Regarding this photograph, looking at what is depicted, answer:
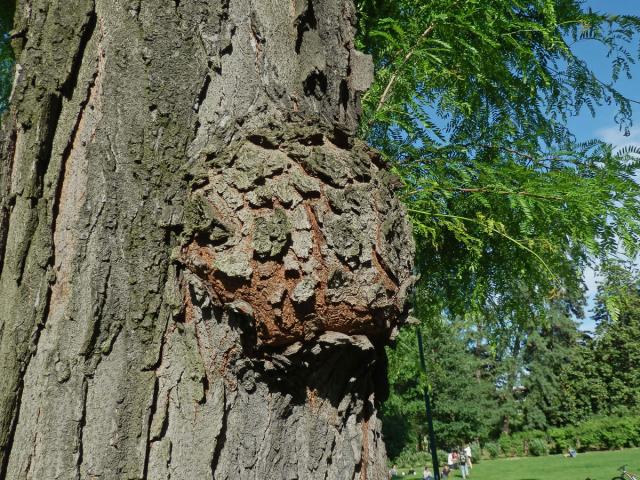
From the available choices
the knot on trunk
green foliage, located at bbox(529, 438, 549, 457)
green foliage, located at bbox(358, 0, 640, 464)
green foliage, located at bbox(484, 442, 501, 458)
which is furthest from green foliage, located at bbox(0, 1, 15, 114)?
green foliage, located at bbox(529, 438, 549, 457)

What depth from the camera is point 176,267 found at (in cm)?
142

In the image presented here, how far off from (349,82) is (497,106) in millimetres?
3247

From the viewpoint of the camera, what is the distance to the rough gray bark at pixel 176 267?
1.33m

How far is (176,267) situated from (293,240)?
303 mm

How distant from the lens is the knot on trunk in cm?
134

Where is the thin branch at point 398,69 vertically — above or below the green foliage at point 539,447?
above

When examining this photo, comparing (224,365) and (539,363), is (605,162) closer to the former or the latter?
(224,365)

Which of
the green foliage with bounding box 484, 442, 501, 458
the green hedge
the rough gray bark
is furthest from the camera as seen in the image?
the green foliage with bounding box 484, 442, 501, 458

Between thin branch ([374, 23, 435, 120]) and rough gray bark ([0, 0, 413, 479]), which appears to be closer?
rough gray bark ([0, 0, 413, 479])

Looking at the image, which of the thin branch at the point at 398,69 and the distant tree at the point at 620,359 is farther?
the distant tree at the point at 620,359

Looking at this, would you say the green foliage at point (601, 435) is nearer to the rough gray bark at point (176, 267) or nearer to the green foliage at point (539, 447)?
the green foliage at point (539, 447)

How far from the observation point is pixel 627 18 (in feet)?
13.7

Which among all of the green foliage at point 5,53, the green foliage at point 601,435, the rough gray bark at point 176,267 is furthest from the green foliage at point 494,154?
the green foliage at point 601,435

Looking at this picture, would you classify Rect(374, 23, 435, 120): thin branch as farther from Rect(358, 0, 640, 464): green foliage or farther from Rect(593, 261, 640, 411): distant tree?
Rect(593, 261, 640, 411): distant tree
